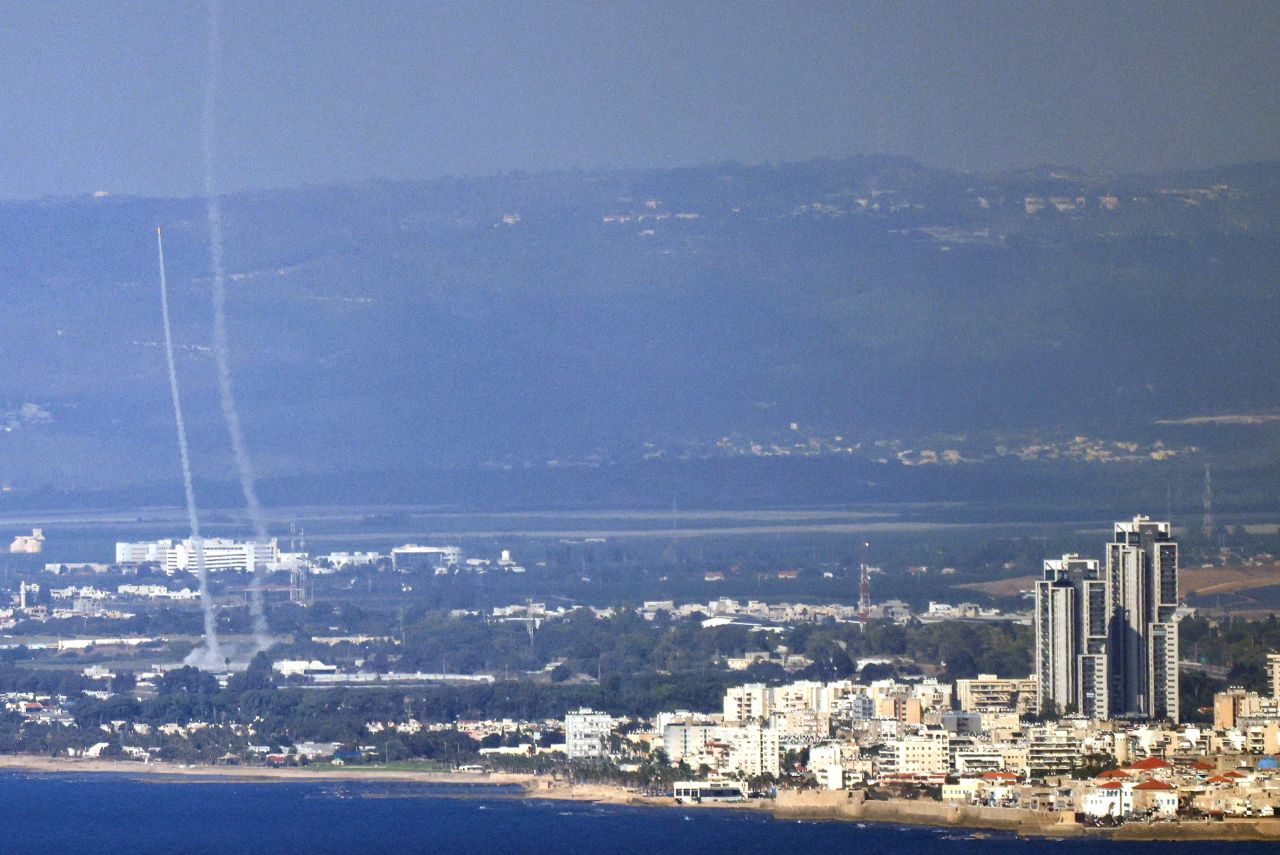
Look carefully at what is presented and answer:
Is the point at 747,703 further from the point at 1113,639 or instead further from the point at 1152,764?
the point at 1152,764

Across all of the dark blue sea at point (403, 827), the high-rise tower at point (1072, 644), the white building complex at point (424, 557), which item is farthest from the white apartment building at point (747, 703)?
the white building complex at point (424, 557)

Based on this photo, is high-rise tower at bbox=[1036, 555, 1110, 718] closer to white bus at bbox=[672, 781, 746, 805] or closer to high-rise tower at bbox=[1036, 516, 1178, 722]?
high-rise tower at bbox=[1036, 516, 1178, 722]

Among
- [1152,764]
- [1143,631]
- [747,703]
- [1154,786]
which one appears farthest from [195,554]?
[1154,786]

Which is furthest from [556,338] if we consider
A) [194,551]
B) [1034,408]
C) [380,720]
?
[380,720]

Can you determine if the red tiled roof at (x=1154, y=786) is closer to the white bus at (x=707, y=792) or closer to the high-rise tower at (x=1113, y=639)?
the white bus at (x=707, y=792)

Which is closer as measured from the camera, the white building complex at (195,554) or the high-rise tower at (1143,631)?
the high-rise tower at (1143,631)

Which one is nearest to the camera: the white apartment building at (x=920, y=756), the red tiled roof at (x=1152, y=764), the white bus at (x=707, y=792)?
the red tiled roof at (x=1152, y=764)

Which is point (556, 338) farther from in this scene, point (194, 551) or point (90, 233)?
point (194, 551)
